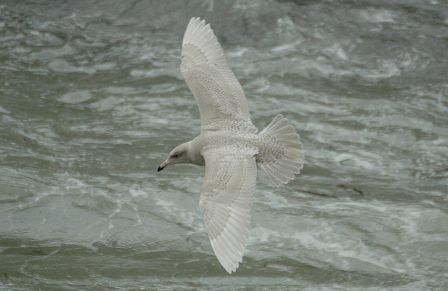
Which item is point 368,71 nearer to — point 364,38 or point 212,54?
point 364,38

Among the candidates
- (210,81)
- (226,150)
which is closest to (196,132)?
(210,81)

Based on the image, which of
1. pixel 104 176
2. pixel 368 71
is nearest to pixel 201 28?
pixel 104 176

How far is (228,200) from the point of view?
6.25 m

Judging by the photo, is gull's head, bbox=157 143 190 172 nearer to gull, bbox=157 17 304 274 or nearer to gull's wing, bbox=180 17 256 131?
gull, bbox=157 17 304 274

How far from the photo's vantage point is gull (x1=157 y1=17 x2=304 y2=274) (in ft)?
19.8

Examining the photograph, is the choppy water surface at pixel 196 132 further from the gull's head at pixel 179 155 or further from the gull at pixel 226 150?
the gull at pixel 226 150

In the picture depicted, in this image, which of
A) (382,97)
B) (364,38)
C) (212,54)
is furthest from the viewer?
(364,38)

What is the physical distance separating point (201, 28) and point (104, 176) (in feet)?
6.67

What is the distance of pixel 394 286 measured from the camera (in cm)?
723

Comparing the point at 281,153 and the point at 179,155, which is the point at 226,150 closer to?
the point at 281,153

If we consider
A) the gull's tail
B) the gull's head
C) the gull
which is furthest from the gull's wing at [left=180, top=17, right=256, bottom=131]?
the gull's tail

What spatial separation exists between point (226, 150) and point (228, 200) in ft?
2.38

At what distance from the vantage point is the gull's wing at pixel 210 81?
7402 mm

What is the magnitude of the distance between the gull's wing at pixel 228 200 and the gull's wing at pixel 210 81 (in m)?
0.49
